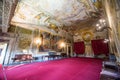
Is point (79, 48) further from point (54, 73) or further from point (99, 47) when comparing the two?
point (54, 73)

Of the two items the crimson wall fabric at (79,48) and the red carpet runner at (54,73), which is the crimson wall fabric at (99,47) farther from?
the red carpet runner at (54,73)

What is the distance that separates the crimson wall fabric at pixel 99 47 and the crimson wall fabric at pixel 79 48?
1700mm

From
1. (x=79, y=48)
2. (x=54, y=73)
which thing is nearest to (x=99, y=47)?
(x=79, y=48)

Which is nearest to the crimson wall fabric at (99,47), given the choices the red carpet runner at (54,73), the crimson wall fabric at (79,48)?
the crimson wall fabric at (79,48)

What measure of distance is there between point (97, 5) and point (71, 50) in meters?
8.77

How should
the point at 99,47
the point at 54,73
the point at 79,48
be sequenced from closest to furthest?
the point at 54,73 → the point at 99,47 → the point at 79,48

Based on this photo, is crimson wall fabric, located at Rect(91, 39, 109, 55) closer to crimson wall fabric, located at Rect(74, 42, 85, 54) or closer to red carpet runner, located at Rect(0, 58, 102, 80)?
crimson wall fabric, located at Rect(74, 42, 85, 54)

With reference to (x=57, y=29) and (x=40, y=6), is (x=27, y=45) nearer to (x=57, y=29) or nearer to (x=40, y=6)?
(x=40, y=6)

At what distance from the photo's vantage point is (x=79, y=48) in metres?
13.1

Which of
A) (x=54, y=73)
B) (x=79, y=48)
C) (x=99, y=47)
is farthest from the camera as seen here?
(x=79, y=48)

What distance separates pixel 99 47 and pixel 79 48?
3102 mm

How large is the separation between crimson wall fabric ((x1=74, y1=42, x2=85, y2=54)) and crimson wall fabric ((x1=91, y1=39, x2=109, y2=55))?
1.70m

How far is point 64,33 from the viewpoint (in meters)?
12.8

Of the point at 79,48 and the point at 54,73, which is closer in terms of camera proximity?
the point at 54,73
